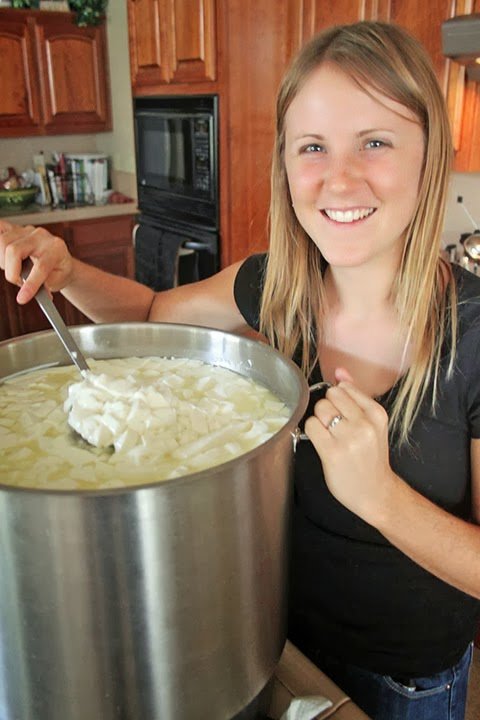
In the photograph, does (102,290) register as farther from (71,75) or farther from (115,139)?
(115,139)

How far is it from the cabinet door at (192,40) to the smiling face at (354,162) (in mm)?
1811

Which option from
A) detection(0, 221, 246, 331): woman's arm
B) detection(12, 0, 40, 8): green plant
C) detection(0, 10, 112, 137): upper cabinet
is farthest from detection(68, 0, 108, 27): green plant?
detection(0, 221, 246, 331): woman's arm

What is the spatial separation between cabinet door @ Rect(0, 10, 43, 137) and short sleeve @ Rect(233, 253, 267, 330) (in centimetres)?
313

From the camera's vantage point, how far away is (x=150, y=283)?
10.4 feet

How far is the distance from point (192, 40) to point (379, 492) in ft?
7.89

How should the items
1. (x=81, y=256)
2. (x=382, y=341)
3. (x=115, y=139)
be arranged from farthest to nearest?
(x=115, y=139)
(x=81, y=256)
(x=382, y=341)

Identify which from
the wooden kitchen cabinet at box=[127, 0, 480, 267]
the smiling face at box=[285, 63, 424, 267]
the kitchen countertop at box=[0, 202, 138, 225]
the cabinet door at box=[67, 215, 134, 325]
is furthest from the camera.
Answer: the cabinet door at box=[67, 215, 134, 325]

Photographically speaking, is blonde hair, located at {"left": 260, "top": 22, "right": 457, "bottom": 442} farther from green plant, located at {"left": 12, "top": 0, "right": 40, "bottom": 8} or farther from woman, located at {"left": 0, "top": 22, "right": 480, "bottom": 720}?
green plant, located at {"left": 12, "top": 0, "right": 40, "bottom": 8}

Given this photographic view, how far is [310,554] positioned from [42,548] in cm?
59

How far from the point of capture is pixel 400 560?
3.08 feet

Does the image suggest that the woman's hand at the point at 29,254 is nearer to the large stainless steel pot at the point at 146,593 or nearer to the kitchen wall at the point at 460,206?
the large stainless steel pot at the point at 146,593

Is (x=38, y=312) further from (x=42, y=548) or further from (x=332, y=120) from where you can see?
(x=42, y=548)

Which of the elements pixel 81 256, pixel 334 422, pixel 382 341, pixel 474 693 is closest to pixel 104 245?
pixel 81 256

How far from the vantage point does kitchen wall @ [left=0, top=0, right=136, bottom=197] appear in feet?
12.6
